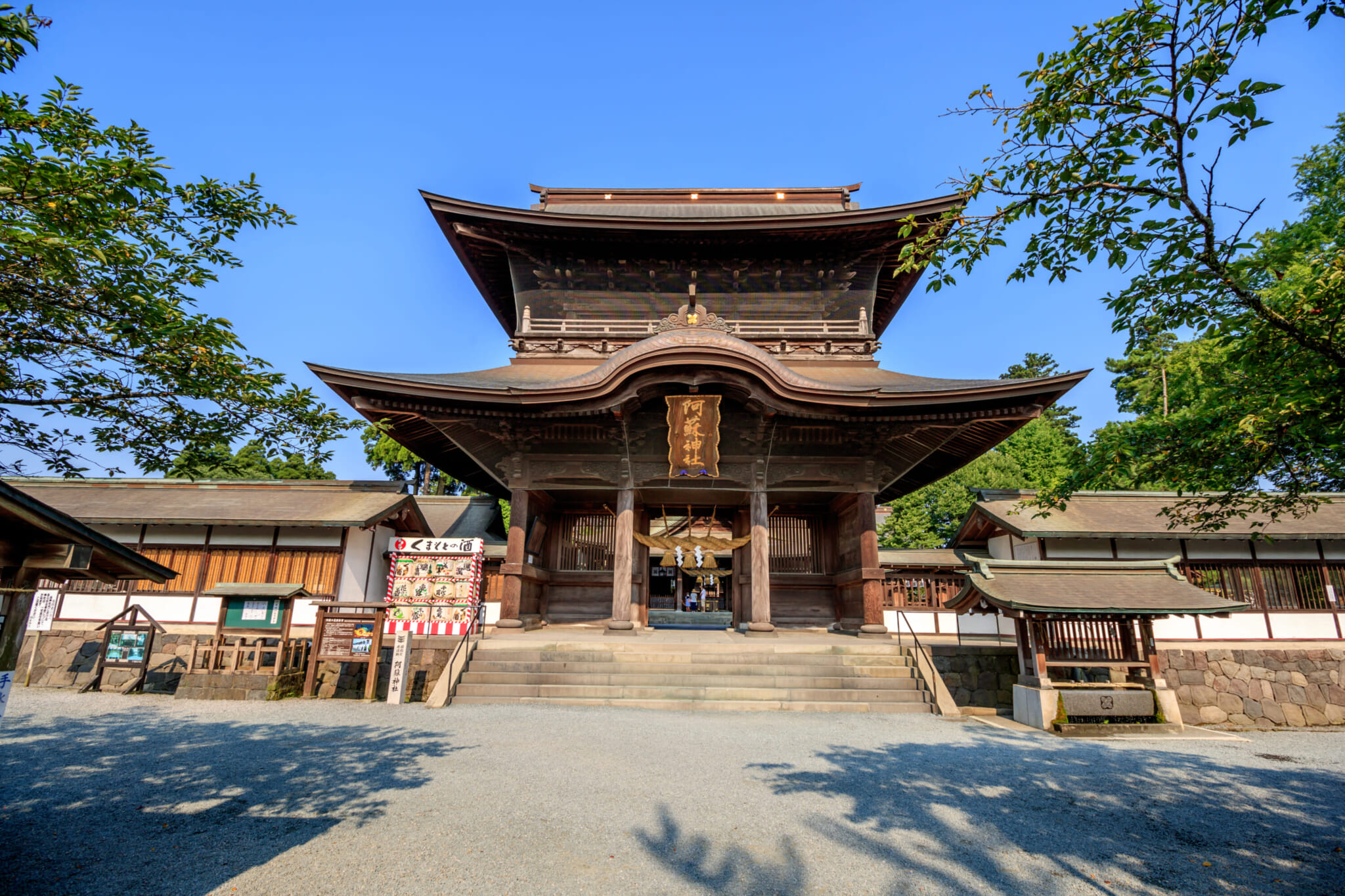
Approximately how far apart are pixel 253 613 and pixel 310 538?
8.98 ft

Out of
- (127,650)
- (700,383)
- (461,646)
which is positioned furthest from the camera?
(700,383)

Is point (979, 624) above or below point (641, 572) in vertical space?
below

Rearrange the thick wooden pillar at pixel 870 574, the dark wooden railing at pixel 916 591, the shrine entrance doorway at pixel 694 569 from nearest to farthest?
the thick wooden pillar at pixel 870 574, the dark wooden railing at pixel 916 591, the shrine entrance doorway at pixel 694 569

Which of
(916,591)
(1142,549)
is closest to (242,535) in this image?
(916,591)

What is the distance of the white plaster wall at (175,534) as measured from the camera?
45.2ft

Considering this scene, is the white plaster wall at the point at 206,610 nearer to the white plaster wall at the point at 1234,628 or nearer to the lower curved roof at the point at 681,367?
the lower curved roof at the point at 681,367

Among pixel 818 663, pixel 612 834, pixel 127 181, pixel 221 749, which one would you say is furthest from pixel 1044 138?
pixel 221 749

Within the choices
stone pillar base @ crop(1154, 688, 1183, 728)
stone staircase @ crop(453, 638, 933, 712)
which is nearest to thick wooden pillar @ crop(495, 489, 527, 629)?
stone staircase @ crop(453, 638, 933, 712)

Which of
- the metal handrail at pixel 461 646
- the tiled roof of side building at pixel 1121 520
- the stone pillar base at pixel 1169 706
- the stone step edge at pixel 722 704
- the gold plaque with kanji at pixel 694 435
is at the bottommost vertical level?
the stone step edge at pixel 722 704

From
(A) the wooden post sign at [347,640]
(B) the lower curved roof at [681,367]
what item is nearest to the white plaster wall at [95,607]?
(A) the wooden post sign at [347,640]

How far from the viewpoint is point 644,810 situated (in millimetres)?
4891

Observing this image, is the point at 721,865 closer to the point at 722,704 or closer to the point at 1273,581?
the point at 722,704

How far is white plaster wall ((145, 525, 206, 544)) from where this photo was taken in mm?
13789

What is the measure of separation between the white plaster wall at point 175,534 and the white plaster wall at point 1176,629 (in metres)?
20.7
